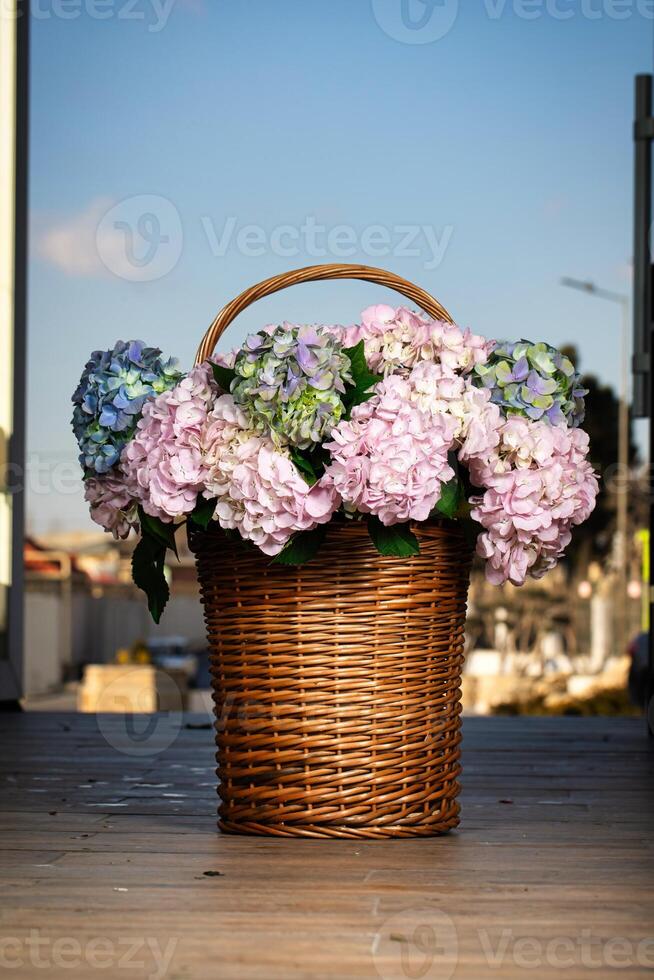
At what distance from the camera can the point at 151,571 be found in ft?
5.25

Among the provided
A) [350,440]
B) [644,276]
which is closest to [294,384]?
[350,440]

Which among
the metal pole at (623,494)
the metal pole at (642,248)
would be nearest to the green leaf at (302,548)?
the metal pole at (642,248)

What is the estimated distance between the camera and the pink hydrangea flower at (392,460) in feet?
4.58

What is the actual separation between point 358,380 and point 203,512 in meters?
0.26

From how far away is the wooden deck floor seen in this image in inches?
39.3

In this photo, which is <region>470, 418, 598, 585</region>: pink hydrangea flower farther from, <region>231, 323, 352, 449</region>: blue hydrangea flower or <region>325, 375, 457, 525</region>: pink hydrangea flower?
<region>231, 323, 352, 449</region>: blue hydrangea flower

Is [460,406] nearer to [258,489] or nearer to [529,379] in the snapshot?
[529,379]

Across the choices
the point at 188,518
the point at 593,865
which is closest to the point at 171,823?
the point at 188,518

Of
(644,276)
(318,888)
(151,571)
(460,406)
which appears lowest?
(318,888)

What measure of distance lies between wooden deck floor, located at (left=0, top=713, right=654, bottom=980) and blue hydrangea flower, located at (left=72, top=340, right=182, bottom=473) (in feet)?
1.63

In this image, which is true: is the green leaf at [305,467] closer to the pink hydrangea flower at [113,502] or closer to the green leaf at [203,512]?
the green leaf at [203,512]

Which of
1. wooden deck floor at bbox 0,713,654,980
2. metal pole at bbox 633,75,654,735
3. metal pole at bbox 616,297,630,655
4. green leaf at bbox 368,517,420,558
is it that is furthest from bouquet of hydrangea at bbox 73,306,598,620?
metal pole at bbox 616,297,630,655

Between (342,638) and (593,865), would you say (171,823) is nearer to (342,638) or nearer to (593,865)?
(342,638)

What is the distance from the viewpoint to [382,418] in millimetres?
1423
